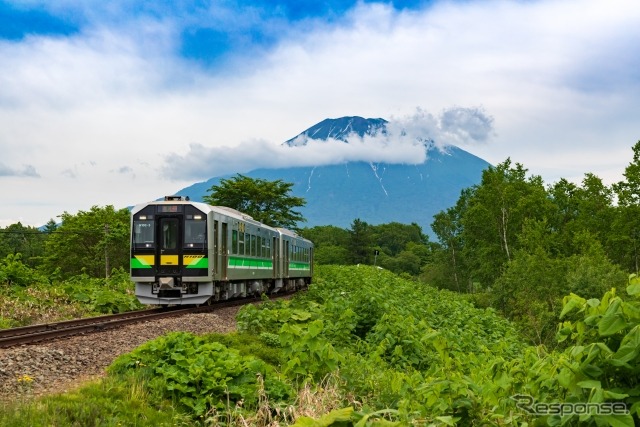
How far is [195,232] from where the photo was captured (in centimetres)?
1886

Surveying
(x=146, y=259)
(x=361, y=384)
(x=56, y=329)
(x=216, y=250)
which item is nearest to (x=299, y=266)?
(x=216, y=250)

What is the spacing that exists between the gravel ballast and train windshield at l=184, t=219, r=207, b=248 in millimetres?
5403

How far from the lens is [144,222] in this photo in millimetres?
19156

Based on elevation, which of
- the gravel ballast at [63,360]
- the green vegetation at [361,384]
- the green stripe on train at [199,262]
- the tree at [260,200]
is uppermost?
the tree at [260,200]

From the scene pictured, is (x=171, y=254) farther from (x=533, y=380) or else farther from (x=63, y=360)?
(x=533, y=380)

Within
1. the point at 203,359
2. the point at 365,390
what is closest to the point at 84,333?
the point at 203,359

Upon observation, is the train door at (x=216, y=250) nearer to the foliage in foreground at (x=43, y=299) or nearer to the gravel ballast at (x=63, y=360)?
the foliage in foreground at (x=43, y=299)

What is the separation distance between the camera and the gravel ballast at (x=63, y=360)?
7367 millimetres

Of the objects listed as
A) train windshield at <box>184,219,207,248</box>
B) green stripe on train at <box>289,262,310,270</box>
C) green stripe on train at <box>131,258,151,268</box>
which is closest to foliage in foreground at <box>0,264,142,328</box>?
green stripe on train at <box>131,258,151,268</box>

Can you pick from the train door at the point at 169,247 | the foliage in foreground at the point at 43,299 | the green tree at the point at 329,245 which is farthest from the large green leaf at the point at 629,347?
the green tree at the point at 329,245

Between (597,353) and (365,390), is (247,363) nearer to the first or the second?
(365,390)

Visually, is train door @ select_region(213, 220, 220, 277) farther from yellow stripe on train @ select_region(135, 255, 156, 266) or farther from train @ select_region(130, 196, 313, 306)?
yellow stripe on train @ select_region(135, 255, 156, 266)

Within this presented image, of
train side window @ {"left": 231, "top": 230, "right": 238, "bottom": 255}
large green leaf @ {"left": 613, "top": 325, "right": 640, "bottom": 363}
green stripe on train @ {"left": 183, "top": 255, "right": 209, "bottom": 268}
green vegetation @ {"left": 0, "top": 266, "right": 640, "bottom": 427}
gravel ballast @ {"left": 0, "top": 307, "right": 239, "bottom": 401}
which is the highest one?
train side window @ {"left": 231, "top": 230, "right": 238, "bottom": 255}

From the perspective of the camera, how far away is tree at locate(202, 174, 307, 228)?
59.2 meters
